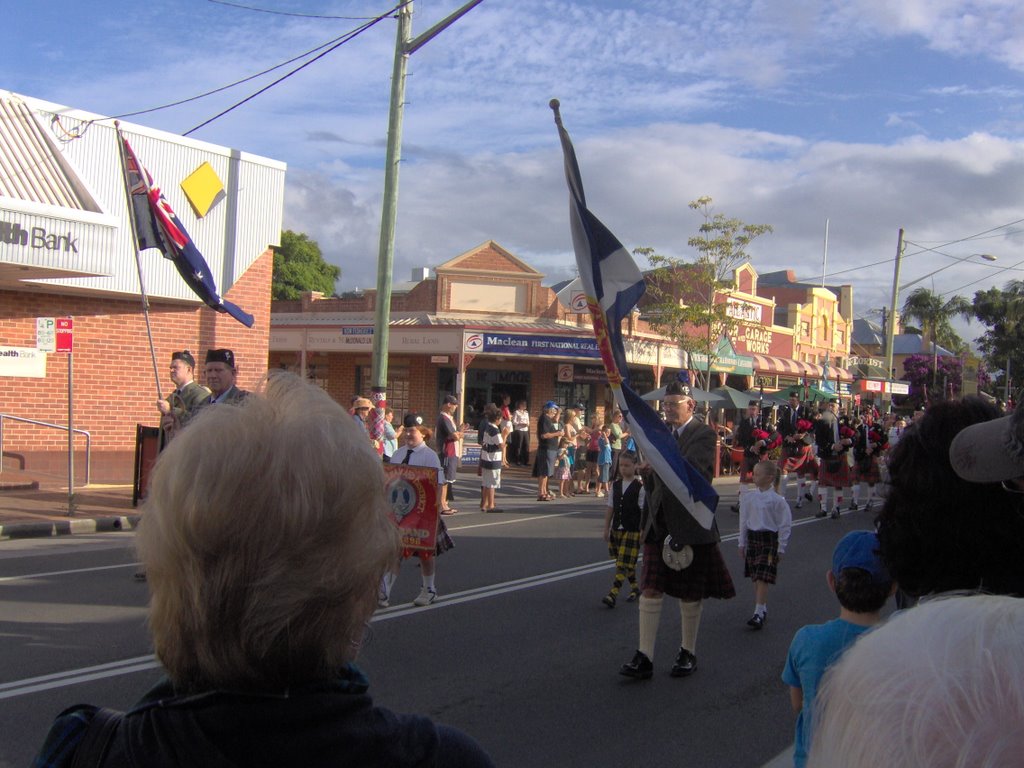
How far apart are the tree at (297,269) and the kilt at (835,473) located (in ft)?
134

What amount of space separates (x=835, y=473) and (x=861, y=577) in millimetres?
13748

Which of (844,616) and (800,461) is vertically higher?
(844,616)

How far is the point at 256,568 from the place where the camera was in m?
1.40

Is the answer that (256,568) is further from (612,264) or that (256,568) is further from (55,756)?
(612,264)

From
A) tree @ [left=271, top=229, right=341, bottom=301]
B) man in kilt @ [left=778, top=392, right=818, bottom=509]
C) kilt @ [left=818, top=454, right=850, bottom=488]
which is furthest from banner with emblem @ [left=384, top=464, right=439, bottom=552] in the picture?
tree @ [left=271, top=229, right=341, bottom=301]

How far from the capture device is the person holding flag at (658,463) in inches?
231

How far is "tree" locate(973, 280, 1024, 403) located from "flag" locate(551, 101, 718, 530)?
36.3m

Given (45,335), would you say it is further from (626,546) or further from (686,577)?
(686,577)

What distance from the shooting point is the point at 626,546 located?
8.68 metres

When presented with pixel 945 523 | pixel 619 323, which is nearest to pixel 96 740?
pixel 945 523

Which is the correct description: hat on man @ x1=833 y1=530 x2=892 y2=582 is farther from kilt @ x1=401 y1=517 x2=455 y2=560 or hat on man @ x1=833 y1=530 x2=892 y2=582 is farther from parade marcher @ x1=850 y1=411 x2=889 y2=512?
parade marcher @ x1=850 y1=411 x2=889 y2=512

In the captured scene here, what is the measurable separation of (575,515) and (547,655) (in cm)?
919

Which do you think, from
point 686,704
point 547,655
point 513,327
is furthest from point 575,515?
point 513,327

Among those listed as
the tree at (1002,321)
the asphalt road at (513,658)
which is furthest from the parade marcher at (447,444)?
the tree at (1002,321)
